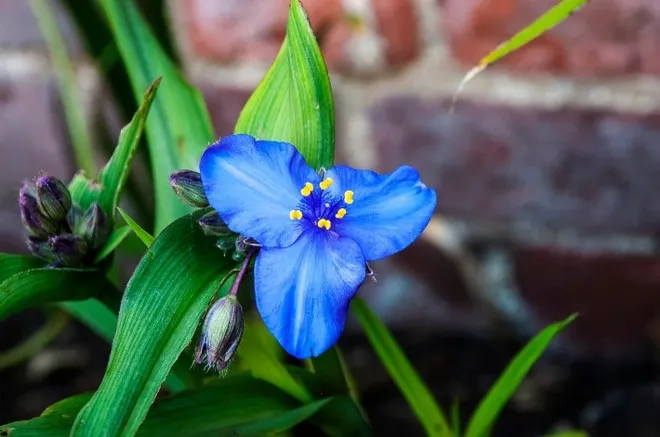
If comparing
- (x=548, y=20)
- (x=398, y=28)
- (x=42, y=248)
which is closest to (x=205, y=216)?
(x=42, y=248)

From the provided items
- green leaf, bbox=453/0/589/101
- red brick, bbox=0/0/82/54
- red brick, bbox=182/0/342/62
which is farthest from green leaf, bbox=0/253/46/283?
red brick, bbox=0/0/82/54

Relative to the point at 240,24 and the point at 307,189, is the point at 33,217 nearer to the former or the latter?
the point at 307,189

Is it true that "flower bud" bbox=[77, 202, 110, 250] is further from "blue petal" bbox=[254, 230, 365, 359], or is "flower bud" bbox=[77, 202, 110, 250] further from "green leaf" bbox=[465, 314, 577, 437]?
"green leaf" bbox=[465, 314, 577, 437]

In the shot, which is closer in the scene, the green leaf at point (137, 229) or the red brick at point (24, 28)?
the green leaf at point (137, 229)

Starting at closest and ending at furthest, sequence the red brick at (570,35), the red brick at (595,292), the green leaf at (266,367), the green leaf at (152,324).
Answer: the green leaf at (152,324) → the green leaf at (266,367) → the red brick at (570,35) → the red brick at (595,292)

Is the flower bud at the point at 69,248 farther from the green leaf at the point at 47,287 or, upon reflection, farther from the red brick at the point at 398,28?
the red brick at the point at 398,28

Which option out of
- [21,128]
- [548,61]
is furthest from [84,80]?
[548,61]

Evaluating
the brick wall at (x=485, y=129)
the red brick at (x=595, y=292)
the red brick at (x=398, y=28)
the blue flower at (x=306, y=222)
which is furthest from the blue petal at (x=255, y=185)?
the red brick at (x=595, y=292)
